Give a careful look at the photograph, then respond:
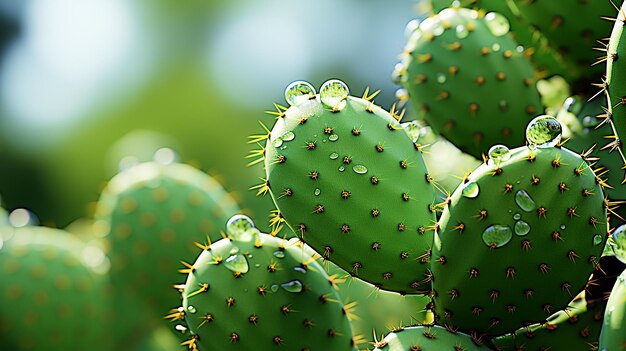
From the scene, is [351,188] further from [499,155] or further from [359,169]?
[499,155]

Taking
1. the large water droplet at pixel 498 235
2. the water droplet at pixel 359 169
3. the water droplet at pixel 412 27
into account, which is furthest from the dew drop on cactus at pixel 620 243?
the water droplet at pixel 412 27

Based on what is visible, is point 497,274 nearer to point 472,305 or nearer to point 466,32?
point 472,305

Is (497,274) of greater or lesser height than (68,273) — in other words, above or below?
above

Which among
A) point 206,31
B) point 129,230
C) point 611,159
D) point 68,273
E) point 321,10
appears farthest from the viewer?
point 321,10

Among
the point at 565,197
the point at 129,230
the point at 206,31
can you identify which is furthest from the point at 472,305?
the point at 206,31

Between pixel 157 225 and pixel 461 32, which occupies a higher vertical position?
pixel 461 32

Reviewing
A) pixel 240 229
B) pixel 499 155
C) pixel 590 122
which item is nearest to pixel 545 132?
pixel 499 155

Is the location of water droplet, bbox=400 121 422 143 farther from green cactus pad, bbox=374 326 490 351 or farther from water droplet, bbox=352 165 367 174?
green cactus pad, bbox=374 326 490 351

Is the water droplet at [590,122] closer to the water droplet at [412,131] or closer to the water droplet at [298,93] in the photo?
the water droplet at [412,131]
